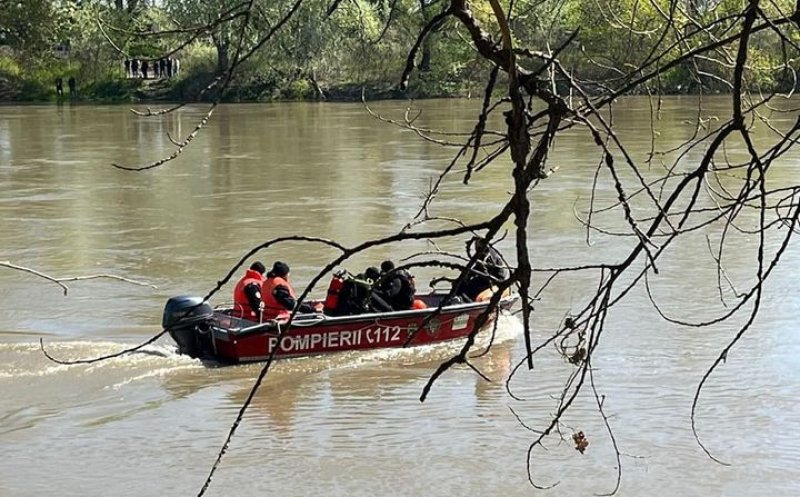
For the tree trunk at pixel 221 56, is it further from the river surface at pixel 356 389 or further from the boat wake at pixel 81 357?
the boat wake at pixel 81 357

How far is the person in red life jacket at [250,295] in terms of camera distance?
1120 cm

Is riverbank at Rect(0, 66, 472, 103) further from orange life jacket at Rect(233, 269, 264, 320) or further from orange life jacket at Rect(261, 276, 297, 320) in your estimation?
orange life jacket at Rect(261, 276, 297, 320)

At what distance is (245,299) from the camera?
11305mm

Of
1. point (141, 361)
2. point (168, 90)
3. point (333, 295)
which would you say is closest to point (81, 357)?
point (141, 361)

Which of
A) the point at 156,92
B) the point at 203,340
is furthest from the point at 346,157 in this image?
the point at 156,92

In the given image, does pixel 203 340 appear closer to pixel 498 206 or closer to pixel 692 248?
pixel 692 248

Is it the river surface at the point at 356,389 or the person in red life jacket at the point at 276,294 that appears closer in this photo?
the river surface at the point at 356,389

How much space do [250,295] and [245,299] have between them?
91 millimetres

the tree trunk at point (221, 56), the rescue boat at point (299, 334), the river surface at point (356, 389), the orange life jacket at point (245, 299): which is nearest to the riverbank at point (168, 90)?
the river surface at point (356, 389)

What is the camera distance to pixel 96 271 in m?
16.0

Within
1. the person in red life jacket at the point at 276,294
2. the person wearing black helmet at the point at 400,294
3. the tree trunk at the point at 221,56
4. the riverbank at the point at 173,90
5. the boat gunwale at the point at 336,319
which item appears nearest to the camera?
the tree trunk at the point at 221,56

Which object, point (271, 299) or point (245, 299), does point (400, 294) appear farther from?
point (245, 299)

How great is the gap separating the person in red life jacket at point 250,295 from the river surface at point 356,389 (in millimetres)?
494

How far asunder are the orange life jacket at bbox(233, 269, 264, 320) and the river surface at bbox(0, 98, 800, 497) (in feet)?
1.58
